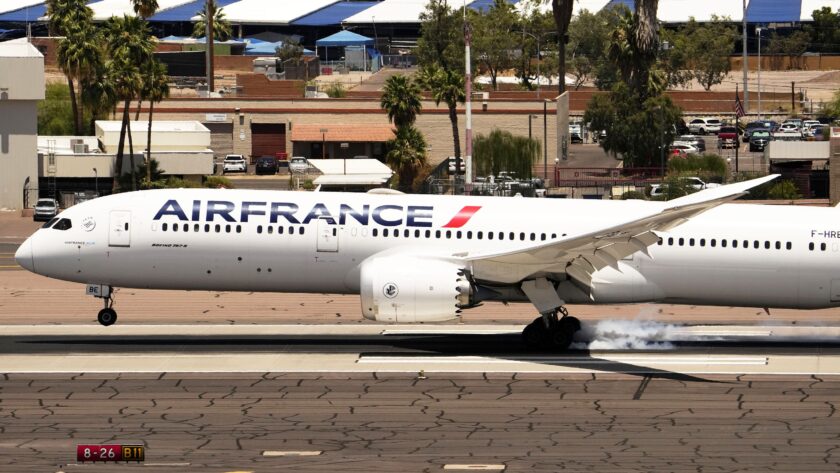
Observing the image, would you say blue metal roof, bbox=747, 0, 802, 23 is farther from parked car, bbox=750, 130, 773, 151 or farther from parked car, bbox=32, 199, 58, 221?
parked car, bbox=32, 199, 58, 221

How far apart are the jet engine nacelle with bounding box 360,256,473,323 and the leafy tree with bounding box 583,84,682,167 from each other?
63.5 m

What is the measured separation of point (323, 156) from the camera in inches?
3930

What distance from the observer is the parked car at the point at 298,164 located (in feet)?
304

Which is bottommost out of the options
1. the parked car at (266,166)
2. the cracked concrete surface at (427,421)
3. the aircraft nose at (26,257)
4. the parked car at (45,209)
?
the cracked concrete surface at (427,421)

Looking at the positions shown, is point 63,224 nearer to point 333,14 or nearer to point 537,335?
point 537,335

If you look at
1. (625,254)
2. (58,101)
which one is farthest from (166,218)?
(58,101)

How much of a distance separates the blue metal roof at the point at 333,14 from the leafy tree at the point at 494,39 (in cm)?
3126

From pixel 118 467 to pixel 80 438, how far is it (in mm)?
2309

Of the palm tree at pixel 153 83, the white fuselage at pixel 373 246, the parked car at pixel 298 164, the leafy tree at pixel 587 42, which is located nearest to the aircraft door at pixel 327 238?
the white fuselage at pixel 373 246

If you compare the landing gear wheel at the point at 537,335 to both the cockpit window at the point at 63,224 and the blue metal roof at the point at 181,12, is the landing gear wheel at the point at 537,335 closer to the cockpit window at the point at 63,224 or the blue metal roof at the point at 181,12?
the cockpit window at the point at 63,224

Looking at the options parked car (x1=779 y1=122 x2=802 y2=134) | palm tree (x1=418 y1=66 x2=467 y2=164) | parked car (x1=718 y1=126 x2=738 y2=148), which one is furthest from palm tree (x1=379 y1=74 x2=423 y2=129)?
parked car (x1=779 y1=122 x2=802 y2=134)

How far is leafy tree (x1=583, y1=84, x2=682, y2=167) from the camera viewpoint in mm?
94938

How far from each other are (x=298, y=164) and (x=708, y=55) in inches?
2650

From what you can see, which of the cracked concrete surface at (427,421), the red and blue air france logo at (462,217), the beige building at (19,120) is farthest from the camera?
the beige building at (19,120)
